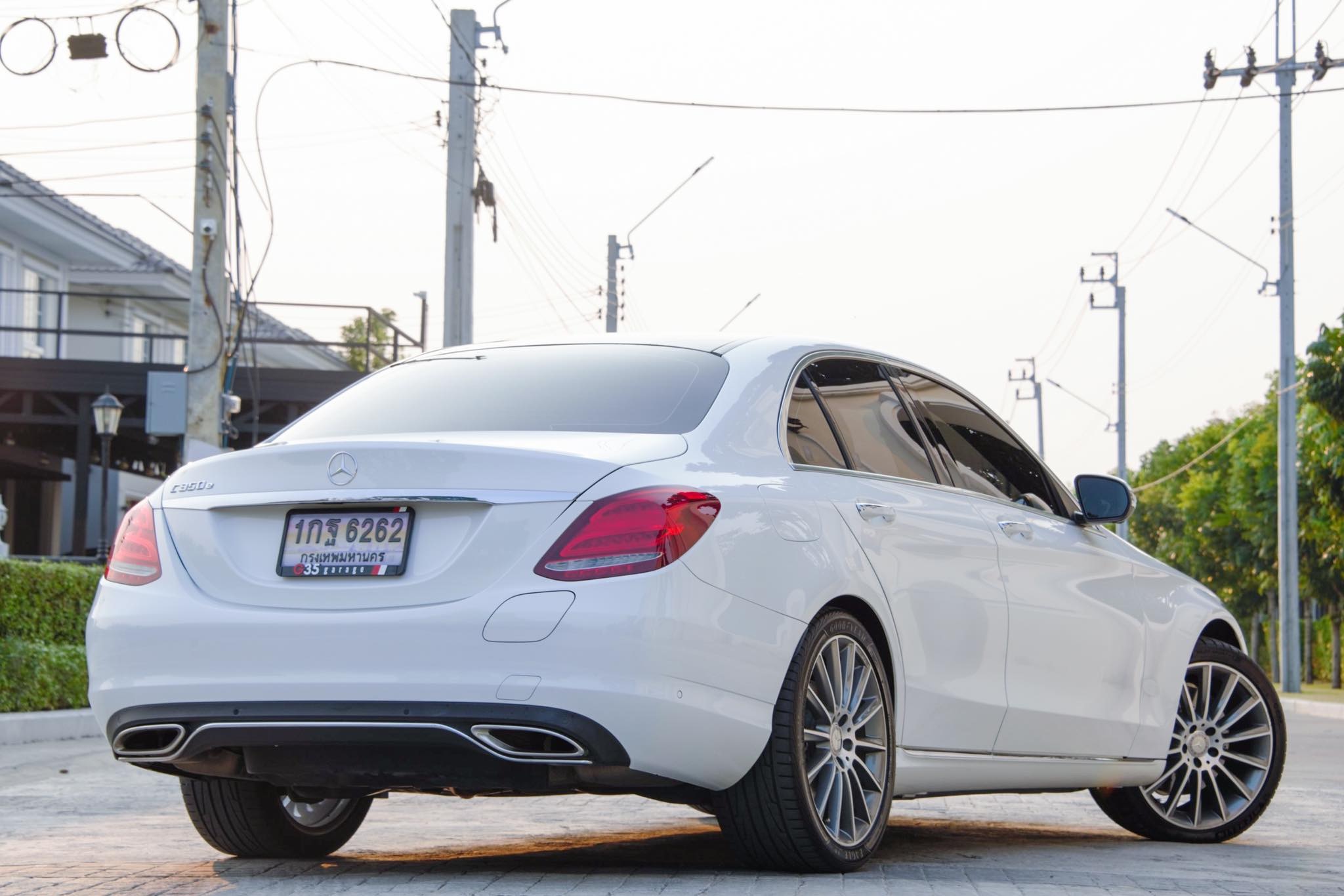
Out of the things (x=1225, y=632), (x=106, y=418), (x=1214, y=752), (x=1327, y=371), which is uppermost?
(x=1327, y=371)

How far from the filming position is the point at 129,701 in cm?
522

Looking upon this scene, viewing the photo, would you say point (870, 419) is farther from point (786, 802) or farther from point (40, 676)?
point (40, 676)

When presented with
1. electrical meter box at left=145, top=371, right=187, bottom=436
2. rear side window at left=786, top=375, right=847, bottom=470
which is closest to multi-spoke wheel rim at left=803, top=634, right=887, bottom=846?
rear side window at left=786, top=375, right=847, bottom=470

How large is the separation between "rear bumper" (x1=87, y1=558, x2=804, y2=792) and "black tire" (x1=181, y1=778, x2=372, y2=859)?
A: 2.77 ft

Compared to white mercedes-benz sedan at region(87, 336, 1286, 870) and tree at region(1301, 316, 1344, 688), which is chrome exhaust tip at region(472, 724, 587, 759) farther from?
tree at region(1301, 316, 1344, 688)

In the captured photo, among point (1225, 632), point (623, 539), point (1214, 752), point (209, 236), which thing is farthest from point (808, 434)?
point (209, 236)

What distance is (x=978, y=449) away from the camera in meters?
6.86

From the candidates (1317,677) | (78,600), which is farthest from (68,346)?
(1317,677)

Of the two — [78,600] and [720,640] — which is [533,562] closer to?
[720,640]

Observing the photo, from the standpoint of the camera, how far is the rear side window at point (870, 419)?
605 cm

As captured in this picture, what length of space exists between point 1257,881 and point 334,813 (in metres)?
3.01

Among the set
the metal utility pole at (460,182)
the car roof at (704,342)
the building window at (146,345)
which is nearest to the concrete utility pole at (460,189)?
the metal utility pole at (460,182)

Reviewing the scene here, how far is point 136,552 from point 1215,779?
433cm

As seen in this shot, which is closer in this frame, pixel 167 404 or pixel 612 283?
pixel 167 404
